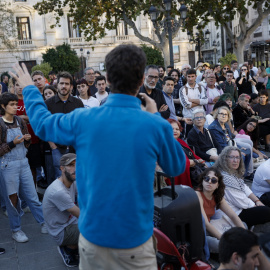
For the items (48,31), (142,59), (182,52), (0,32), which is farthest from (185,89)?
(182,52)

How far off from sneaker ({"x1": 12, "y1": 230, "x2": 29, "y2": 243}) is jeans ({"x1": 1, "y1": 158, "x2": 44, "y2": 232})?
54 mm

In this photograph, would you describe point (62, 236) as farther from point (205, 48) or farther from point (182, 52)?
point (205, 48)

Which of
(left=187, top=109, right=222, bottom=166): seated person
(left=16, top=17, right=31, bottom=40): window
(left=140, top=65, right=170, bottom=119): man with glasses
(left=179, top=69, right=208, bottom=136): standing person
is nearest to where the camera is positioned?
(left=140, top=65, right=170, bottom=119): man with glasses

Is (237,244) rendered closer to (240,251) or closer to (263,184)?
(240,251)

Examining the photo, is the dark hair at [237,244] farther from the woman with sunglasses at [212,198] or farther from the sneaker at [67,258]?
the sneaker at [67,258]

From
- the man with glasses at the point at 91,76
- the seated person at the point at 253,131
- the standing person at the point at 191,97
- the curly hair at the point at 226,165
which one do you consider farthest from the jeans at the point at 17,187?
the seated person at the point at 253,131

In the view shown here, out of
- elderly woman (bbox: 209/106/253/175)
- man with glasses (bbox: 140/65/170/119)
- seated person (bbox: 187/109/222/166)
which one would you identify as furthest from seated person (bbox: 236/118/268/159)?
man with glasses (bbox: 140/65/170/119)

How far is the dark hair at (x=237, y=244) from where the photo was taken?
9.26ft

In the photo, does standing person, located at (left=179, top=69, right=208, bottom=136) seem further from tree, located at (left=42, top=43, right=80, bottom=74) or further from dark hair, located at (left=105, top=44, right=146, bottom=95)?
tree, located at (left=42, top=43, right=80, bottom=74)

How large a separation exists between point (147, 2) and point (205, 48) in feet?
182

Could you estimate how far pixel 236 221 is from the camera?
461 centimetres

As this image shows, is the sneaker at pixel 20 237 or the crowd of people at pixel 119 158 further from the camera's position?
the sneaker at pixel 20 237

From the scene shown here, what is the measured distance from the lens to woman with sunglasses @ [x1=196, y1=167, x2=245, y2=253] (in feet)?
14.6

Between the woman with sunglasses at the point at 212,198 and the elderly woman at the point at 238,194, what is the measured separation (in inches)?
14.7
